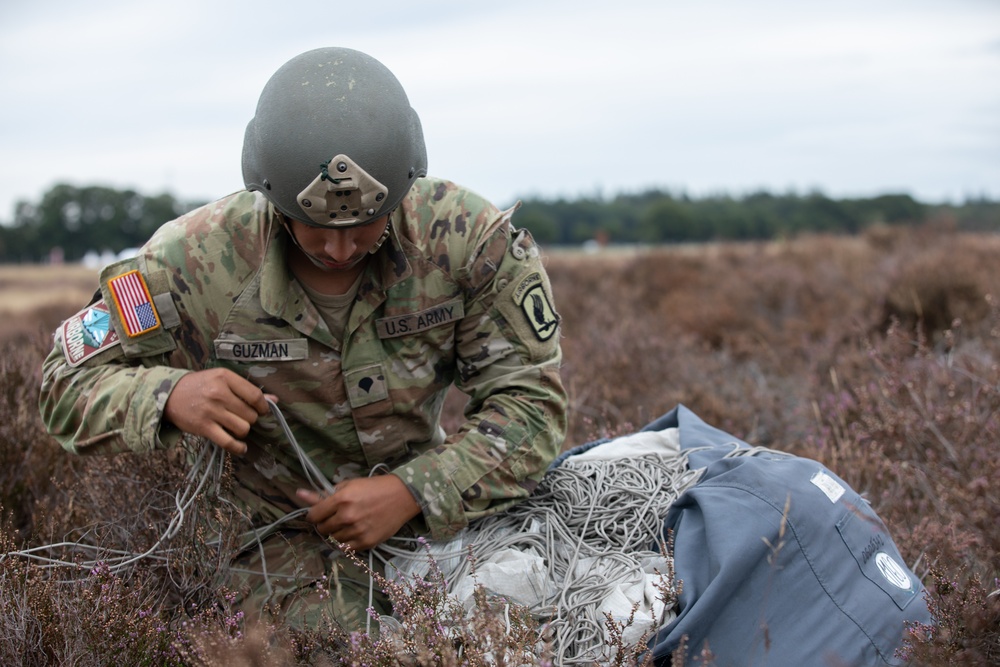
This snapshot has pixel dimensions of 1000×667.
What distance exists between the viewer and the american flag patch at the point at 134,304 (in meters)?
2.51

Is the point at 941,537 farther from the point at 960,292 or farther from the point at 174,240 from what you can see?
the point at 960,292

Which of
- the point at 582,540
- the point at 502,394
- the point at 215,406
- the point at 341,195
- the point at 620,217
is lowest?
the point at 620,217

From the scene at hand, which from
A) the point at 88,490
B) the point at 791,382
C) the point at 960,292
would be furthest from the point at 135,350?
the point at 960,292

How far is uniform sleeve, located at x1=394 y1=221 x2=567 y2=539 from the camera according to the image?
2594 mm

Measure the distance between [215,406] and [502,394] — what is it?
0.87 metres

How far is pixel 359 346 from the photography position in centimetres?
267

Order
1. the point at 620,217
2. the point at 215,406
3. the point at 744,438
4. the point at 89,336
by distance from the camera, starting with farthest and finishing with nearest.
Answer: the point at 620,217 → the point at 744,438 → the point at 89,336 → the point at 215,406

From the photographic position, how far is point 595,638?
2.29m

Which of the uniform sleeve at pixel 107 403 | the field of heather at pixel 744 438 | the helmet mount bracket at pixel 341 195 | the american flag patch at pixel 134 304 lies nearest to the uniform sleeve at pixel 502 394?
the helmet mount bracket at pixel 341 195

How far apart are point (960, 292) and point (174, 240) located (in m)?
6.39

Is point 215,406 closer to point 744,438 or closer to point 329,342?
point 329,342

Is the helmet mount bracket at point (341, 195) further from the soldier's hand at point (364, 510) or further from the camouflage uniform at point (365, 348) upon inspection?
the soldier's hand at point (364, 510)

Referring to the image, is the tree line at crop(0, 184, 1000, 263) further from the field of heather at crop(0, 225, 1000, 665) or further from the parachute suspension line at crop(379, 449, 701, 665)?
the parachute suspension line at crop(379, 449, 701, 665)

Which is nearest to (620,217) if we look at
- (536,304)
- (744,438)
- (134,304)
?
(744,438)
